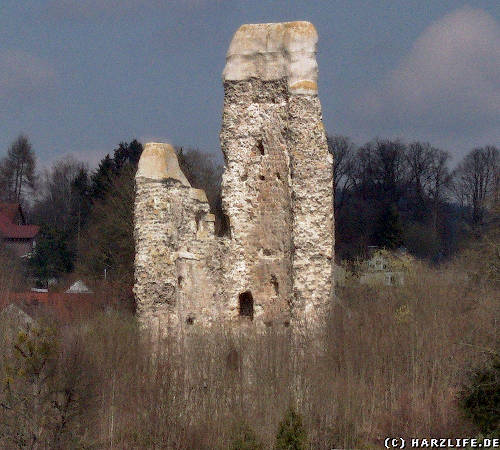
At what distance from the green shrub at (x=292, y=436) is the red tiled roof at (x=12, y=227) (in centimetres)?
3427

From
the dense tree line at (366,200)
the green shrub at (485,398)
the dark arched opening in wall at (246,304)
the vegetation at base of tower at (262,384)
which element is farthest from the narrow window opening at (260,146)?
the dense tree line at (366,200)

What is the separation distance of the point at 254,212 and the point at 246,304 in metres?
1.53

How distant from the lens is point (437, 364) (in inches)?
670

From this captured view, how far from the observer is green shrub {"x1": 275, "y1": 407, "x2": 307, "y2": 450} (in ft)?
40.3

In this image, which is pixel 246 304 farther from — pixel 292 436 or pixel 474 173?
pixel 474 173

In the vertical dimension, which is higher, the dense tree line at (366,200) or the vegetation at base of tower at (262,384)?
the dense tree line at (366,200)

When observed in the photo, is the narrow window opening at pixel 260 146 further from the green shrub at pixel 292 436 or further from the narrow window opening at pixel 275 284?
the green shrub at pixel 292 436

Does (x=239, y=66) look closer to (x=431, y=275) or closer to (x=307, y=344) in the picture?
(x=307, y=344)

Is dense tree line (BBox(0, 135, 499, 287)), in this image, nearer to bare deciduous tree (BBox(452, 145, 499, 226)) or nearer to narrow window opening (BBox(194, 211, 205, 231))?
bare deciduous tree (BBox(452, 145, 499, 226))

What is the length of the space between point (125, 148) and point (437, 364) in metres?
24.1

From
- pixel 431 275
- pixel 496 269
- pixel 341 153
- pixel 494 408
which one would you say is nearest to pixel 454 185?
pixel 341 153

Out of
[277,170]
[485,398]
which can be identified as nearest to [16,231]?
[277,170]

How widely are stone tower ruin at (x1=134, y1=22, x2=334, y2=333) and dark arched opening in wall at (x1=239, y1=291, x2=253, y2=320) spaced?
0.02m

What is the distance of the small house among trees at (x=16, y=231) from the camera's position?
45781 mm
